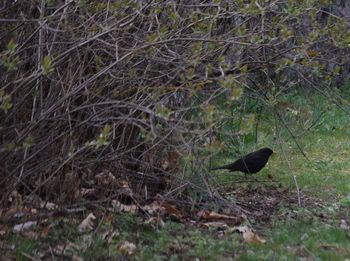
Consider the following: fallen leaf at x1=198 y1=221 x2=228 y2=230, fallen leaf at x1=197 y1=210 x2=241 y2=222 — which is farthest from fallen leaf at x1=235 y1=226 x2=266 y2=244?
fallen leaf at x1=197 y1=210 x2=241 y2=222

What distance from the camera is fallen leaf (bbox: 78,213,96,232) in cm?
564

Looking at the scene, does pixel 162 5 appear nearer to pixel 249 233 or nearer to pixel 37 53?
pixel 37 53

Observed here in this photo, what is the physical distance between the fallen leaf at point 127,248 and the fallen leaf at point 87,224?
0.98 feet

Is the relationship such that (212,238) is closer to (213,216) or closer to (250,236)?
(250,236)

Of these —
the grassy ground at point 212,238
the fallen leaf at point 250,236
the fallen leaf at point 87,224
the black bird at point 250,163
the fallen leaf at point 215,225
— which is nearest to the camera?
the grassy ground at point 212,238

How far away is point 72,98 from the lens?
5.30 metres

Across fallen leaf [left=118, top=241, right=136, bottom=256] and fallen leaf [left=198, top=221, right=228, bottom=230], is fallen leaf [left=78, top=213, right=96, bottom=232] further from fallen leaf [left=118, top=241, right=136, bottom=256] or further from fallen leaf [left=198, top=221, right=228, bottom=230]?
fallen leaf [left=198, top=221, right=228, bottom=230]

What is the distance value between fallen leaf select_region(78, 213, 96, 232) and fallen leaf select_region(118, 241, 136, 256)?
0.30m

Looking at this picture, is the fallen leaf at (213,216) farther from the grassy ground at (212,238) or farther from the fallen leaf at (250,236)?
the fallen leaf at (250,236)

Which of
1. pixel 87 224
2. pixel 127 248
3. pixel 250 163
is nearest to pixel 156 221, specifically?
pixel 87 224

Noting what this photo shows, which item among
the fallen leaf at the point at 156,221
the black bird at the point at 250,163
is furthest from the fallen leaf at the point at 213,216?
the black bird at the point at 250,163

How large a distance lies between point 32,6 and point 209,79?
4.17ft

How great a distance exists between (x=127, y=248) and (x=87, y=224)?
1.49ft

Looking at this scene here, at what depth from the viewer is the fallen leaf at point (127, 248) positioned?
529 cm
